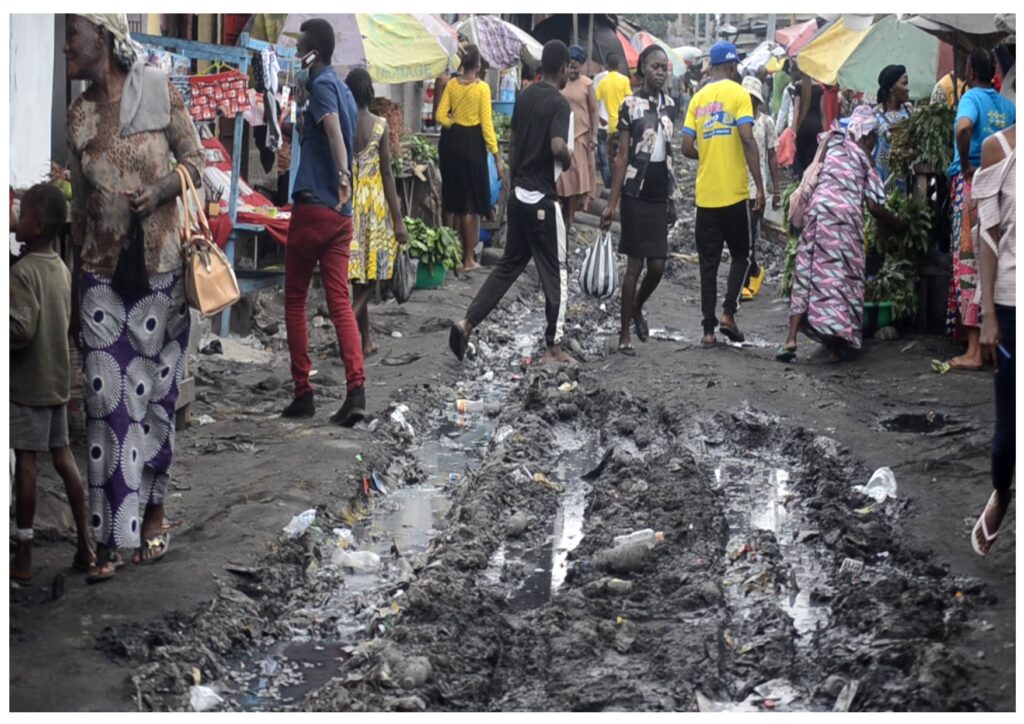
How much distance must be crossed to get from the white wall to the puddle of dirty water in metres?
3.78

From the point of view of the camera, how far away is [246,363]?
997 centimetres

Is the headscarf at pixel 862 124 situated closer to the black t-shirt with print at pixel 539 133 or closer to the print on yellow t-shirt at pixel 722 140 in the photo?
the print on yellow t-shirt at pixel 722 140

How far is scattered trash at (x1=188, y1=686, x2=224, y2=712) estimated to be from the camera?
438 cm

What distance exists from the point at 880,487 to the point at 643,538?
4.87ft

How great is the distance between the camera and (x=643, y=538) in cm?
591

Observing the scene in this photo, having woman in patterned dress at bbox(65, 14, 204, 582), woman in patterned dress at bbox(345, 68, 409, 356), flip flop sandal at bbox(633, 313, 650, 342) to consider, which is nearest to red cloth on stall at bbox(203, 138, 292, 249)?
woman in patterned dress at bbox(345, 68, 409, 356)

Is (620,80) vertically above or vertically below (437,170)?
above

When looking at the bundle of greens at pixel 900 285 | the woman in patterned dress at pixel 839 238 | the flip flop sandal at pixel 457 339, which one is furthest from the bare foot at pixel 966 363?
the flip flop sandal at pixel 457 339

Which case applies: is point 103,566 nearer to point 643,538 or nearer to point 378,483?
point 643,538

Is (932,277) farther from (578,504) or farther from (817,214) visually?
(578,504)

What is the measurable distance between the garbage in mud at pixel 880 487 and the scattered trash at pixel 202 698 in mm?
3397

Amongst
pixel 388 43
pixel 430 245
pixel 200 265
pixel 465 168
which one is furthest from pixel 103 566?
pixel 465 168

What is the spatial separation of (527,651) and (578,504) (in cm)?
227

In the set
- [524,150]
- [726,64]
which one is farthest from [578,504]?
[726,64]
